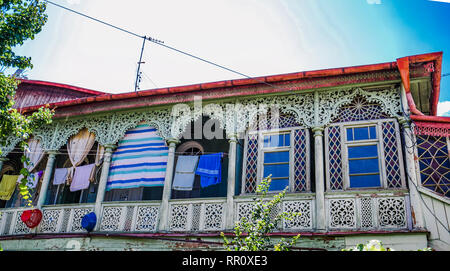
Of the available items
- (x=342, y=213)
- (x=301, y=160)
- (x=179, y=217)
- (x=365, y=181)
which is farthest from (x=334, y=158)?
(x=179, y=217)

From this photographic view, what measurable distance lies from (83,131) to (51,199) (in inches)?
108

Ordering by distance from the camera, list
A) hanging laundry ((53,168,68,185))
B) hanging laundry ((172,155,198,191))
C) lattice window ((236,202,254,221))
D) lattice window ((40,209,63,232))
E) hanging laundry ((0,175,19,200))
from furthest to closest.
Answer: hanging laundry ((0,175,19,200))
hanging laundry ((53,168,68,185))
lattice window ((40,209,63,232))
hanging laundry ((172,155,198,191))
lattice window ((236,202,254,221))

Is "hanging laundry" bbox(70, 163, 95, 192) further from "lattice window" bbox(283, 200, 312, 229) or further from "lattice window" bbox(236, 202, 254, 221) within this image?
"lattice window" bbox(283, 200, 312, 229)

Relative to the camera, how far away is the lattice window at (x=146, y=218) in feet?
33.2

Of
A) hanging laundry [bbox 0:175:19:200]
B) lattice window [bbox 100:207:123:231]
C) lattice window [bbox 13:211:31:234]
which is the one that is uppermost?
hanging laundry [bbox 0:175:19:200]

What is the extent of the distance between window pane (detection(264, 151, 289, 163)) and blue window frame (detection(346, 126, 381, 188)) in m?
1.45

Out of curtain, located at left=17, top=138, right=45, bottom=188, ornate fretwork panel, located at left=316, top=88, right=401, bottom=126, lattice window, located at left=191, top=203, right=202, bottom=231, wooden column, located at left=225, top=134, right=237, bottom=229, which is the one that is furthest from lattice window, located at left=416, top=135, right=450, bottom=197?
curtain, located at left=17, top=138, right=45, bottom=188

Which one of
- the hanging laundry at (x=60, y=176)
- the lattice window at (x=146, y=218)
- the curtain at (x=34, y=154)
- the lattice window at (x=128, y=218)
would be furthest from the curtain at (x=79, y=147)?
the lattice window at (x=146, y=218)

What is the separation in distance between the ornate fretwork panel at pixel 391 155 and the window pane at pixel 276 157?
221 cm

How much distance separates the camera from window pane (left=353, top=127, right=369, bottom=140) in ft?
30.7

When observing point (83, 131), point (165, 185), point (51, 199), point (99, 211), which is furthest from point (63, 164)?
point (165, 185)

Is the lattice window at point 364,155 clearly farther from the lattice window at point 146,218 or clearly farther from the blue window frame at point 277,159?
the lattice window at point 146,218

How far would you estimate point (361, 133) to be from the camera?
9.42m
